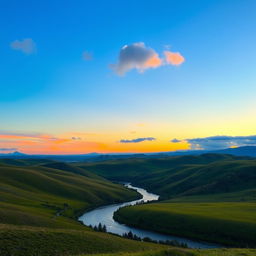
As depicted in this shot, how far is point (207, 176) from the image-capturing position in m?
197

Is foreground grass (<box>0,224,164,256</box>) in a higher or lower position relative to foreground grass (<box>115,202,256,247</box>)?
higher

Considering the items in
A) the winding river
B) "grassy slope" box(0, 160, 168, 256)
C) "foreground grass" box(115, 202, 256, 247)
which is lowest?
the winding river

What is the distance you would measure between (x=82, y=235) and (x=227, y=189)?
132 meters

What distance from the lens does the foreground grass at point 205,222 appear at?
7556cm

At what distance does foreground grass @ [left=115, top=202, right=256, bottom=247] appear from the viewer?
248ft

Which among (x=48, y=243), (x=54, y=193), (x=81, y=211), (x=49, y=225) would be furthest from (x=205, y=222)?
(x=54, y=193)

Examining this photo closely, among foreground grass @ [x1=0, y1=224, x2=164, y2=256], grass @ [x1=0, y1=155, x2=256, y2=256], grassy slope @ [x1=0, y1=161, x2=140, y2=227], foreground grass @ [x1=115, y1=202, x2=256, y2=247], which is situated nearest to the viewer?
foreground grass @ [x1=0, y1=224, x2=164, y2=256]

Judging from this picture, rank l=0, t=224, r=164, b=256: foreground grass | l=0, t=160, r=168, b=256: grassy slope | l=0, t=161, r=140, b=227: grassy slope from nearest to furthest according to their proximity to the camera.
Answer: l=0, t=224, r=164, b=256: foreground grass, l=0, t=160, r=168, b=256: grassy slope, l=0, t=161, r=140, b=227: grassy slope

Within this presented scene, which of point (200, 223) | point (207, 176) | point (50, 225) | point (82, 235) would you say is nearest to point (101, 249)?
point (82, 235)

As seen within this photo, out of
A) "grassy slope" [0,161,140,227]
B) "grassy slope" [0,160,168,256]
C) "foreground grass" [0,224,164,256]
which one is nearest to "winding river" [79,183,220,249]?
"grassy slope" [0,161,140,227]

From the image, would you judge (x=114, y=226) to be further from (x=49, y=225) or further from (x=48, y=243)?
(x=48, y=243)

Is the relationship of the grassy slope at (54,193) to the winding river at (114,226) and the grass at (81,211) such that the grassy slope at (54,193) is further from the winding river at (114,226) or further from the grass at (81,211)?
the winding river at (114,226)

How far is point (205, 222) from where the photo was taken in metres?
84.8

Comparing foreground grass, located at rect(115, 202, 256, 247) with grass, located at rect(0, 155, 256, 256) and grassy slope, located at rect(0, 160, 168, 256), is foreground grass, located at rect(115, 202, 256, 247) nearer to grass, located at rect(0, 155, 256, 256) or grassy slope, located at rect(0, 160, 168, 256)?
grass, located at rect(0, 155, 256, 256)
